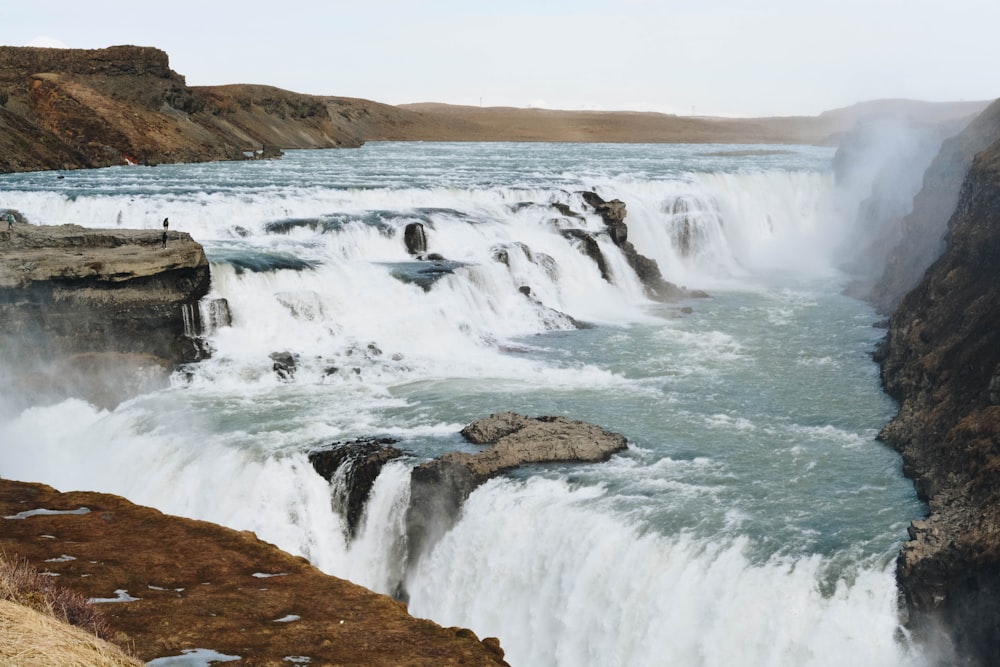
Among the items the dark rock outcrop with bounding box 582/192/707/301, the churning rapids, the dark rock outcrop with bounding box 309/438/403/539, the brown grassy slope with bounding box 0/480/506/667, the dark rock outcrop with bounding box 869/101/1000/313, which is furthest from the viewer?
the dark rock outcrop with bounding box 582/192/707/301

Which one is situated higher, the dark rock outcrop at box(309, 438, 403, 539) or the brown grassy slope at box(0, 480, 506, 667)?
the brown grassy slope at box(0, 480, 506, 667)

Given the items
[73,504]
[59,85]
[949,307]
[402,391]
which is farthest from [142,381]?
[59,85]

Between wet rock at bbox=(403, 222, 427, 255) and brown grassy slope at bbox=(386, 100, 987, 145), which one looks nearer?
wet rock at bbox=(403, 222, 427, 255)

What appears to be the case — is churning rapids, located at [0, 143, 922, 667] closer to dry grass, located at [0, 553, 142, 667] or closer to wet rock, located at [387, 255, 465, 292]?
wet rock, located at [387, 255, 465, 292]

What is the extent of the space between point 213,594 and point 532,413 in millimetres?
8997

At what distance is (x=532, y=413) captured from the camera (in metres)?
17.5

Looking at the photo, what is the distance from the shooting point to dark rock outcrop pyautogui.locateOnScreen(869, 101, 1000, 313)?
25703 mm

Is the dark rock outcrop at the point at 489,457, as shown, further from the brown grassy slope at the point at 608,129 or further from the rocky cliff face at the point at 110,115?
the brown grassy slope at the point at 608,129

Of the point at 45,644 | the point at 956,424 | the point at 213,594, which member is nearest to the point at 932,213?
the point at 956,424

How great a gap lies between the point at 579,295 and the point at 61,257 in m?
14.4

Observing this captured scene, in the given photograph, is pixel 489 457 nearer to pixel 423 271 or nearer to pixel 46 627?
pixel 46 627

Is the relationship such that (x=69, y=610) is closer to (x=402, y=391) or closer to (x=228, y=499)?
(x=228, y=499)

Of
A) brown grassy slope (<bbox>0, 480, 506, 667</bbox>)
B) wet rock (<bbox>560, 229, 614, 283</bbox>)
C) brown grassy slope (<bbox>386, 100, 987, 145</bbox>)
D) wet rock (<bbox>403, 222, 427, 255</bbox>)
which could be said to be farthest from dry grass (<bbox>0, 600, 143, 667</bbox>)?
brown grassy slope (<bbox>386, 100, 987, 145</bbox>)

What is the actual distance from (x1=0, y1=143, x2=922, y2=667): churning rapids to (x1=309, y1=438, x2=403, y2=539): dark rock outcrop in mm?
170
